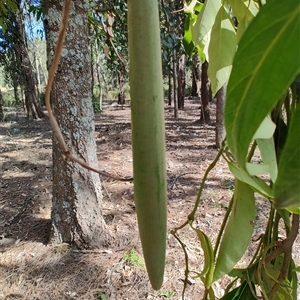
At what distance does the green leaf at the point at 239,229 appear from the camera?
369mm

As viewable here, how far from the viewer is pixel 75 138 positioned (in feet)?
5.47

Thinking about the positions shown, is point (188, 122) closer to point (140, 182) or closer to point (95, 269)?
point (95, 269)

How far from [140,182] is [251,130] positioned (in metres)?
0.08

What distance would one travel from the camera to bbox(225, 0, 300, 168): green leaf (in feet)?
0.62

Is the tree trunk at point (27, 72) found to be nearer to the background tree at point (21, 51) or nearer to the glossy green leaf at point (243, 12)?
the background tree at point (21, 51)

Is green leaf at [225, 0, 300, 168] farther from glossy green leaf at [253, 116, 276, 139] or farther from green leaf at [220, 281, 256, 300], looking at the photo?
green leaf at [220, 281, 256, 300]

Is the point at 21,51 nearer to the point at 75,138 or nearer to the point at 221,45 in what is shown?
the point at 75,138

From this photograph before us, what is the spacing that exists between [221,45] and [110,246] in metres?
1.55

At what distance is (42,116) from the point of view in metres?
8.17

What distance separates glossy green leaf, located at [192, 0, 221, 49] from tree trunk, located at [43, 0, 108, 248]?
1.19 m

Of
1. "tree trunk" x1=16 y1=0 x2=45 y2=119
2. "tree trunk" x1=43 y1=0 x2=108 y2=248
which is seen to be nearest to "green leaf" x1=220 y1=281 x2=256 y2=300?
"tree trunk" x1=43 y1=0 x2=108 y2=248

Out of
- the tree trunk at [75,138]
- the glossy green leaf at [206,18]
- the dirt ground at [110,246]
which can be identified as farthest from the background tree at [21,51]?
the glossy green leaf at [206,18]

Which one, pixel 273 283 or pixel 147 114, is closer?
pixel 147 114

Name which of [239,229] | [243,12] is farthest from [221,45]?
[239,229]
